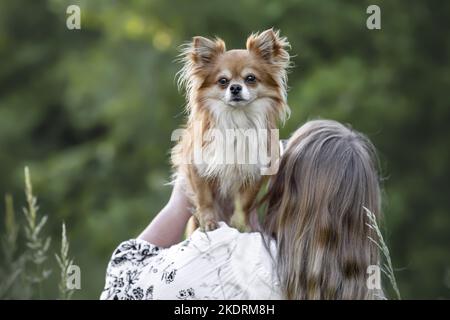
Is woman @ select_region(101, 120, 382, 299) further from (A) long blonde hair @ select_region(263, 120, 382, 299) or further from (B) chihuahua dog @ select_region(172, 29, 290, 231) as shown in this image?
(B) chihuahua dog @ select_region(172, 29, 290, 231)

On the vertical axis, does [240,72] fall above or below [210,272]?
above

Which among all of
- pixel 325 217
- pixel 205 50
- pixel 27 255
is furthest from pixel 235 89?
pixel 27 255

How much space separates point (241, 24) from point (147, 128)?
197 cm

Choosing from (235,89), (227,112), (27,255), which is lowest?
(27,255)

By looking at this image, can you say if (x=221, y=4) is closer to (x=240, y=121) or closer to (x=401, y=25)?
(x=401, y=25)

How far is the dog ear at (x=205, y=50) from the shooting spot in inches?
147

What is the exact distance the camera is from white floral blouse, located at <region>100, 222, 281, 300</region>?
291 cm

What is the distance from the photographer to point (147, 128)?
10852mm

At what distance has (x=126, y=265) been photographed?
3100 mm

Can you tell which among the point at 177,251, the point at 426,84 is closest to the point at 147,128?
the point at 426,84

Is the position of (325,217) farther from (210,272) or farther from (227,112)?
(227,112)

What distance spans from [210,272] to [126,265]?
35 cm

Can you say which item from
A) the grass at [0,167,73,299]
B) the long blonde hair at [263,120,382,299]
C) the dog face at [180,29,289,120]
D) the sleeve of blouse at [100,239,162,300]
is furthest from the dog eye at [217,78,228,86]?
the grass at [0,167,73,299]

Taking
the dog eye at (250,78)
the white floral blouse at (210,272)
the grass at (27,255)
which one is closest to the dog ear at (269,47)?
the dog eye at (250,78)
